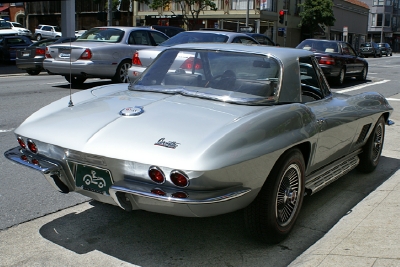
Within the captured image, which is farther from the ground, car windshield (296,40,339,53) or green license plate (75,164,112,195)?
car windshield (296,40,339,53)

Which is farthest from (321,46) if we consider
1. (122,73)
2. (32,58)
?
(32,58)

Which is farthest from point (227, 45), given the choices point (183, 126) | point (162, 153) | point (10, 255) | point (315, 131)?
point (10, 255)

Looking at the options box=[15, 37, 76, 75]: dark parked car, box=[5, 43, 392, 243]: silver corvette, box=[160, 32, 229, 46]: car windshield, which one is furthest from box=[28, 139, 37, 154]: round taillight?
box=[15, 37, 76, 75]: dark parked car

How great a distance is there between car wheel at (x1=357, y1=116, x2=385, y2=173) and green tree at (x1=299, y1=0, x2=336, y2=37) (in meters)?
46.2

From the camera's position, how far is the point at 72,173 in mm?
3547

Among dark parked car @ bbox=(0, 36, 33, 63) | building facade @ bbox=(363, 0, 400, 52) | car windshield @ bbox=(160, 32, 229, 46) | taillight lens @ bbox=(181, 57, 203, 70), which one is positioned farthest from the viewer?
building facade @ bbox=(363, 0, 400, 52)

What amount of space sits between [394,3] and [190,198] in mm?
90704

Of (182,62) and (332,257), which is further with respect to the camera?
(182,62)

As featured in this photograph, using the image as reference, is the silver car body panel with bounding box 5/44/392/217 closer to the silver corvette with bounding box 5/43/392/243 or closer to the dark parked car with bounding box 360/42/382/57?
the silver corvette with bounding box 5/43/392/243

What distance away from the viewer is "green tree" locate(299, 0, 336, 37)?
164 feet

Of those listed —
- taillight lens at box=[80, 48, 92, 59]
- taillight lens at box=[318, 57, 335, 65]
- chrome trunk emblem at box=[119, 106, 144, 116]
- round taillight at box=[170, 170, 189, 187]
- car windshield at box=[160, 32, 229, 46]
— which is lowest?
round taillight at box=[170, 170, 189, 187]

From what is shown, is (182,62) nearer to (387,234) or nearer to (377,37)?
(387,234)

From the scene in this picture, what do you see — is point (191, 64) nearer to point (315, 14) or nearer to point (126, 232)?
point (126, 232)

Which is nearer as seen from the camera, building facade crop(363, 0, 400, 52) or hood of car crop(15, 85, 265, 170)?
hood of car crop(15, 85, 265, 170)
